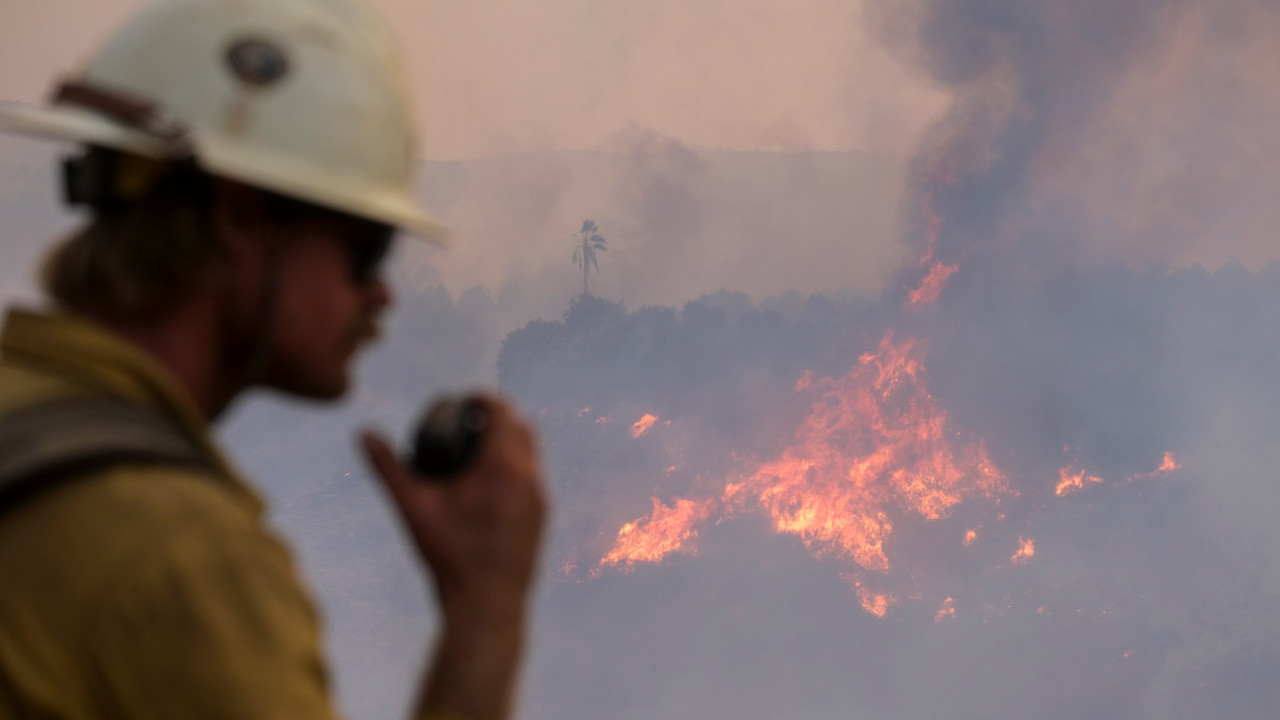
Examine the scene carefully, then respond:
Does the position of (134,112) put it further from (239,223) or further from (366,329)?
(366,329)

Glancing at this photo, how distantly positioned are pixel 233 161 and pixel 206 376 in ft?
1.73

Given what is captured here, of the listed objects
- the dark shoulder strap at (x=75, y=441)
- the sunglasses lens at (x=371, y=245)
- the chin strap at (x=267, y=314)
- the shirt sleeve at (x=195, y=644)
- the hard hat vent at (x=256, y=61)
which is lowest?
the shirt sleeve at (x=195, y=644)

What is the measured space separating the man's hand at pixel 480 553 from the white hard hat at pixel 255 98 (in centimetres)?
78

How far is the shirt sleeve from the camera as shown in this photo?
1796 millimetres

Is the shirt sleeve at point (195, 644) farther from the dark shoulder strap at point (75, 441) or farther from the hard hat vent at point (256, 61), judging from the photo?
the hard hat vent at point (256, 61)

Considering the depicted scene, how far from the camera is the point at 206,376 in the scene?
2.56 meters

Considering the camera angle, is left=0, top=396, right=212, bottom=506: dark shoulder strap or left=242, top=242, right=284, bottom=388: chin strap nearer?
left=0, top=396, right=212, bottom=506: dark shoulder strap

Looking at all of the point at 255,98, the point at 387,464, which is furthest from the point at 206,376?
the point at 255,98

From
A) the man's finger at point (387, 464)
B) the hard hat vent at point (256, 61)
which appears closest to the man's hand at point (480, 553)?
the man's finger at point (387, 464)

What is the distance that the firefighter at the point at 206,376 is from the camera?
6.03 ft

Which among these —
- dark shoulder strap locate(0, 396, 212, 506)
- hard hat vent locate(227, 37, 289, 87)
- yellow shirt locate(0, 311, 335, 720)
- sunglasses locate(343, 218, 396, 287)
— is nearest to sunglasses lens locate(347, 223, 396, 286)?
sunglasses locate(343, 218, 396, 287)

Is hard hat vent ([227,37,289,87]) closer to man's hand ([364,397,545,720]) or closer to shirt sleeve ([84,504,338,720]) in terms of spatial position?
man's hand ([364,397,545,720])

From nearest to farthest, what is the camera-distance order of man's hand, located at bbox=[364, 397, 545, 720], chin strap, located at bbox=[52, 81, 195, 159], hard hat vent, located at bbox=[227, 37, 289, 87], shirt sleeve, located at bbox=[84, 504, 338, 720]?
shirt sleeve, located at bbox=[84, 504, 338, 720] < man's hand, located at bbox=[364, 397, 545, 720] < chin strap, located at bbox=[52, 81, 195, 159] < hard hat vent, located at bbox=[227, 37, 289, 87]

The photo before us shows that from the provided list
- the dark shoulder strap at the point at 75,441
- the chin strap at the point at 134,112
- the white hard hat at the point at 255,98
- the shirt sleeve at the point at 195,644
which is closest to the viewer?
the shirt sleeve at the point at 195,644
